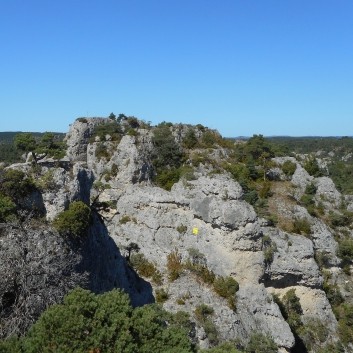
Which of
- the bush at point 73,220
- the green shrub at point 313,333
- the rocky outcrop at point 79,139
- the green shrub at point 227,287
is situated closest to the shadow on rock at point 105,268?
the bush at point 73,220

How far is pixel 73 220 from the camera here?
14.9m

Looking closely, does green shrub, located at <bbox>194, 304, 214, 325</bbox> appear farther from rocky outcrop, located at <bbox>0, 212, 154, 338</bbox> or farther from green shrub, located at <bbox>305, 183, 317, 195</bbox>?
green shrub, located at <bbox>305, 183, 317, 195</bbox>

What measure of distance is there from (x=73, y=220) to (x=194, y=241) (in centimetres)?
1211

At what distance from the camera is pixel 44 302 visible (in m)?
12.4

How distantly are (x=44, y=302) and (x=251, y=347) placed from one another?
40.0 ft

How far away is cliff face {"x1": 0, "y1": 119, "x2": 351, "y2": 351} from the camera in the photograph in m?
17.9

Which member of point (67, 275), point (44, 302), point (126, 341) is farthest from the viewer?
point (67, 275)

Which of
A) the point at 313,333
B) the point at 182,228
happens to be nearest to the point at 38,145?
the point at 182,228

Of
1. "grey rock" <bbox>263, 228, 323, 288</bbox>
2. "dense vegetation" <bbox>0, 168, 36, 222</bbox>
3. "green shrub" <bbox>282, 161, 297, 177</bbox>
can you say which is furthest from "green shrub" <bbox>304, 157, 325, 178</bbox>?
"dense vegetation" <bbox>0, 168, 36, 222</bbox>

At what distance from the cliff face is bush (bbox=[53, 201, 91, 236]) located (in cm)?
46

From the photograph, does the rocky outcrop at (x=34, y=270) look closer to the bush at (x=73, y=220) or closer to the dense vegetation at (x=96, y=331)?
the bush at (x=73, y=220)

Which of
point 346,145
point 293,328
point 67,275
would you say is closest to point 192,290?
point 293,328

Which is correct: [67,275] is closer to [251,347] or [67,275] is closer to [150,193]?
[251,347]

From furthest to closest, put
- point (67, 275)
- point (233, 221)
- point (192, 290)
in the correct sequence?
point (233, 221) → point (192, 290) → point (67, 275)
